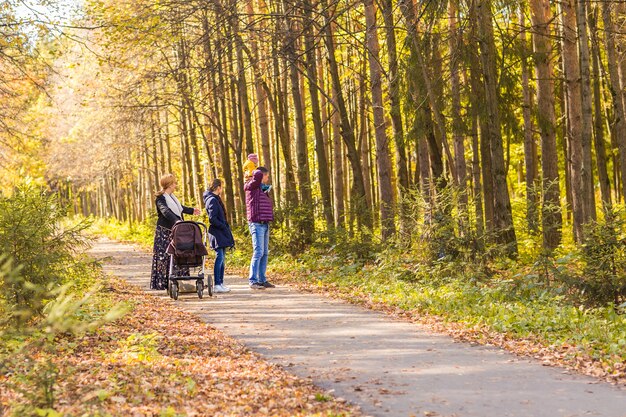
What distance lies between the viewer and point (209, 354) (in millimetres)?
7984

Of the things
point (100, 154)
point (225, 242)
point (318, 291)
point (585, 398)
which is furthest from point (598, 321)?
point (100, 154)

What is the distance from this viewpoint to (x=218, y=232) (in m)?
13.7

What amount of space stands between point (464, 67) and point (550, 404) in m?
11.5

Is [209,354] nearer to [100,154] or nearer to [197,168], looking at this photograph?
[197,168]

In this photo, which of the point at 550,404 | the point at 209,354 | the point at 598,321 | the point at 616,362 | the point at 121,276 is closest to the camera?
the point at 550,404

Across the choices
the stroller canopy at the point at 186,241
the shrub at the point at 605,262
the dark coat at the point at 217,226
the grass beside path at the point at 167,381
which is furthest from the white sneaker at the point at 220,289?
the shrub at the point at 605,262

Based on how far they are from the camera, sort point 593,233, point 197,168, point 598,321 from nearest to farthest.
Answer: point 598,321, point 593,233, point 197,168

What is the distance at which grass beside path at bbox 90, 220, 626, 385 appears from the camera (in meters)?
7.51

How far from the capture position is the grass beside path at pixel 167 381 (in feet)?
18.7

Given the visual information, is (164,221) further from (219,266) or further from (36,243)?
(36,243)

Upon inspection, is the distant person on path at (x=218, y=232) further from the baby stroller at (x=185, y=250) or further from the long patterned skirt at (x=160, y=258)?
the long patterned skirt at (x=160, y=258)

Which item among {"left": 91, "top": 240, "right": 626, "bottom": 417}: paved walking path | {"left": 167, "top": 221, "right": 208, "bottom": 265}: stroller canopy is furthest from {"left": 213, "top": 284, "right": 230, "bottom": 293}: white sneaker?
{"left": 91, "top": 240, "right": 626, "bottom": 417}: paved walking path

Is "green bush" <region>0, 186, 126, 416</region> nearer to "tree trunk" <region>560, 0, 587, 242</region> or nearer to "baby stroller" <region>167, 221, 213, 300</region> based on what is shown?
"baby stroller" <region>167, 221, 213, 300</region>

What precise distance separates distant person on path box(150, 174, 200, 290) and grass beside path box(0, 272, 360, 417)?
4164 millimetres
